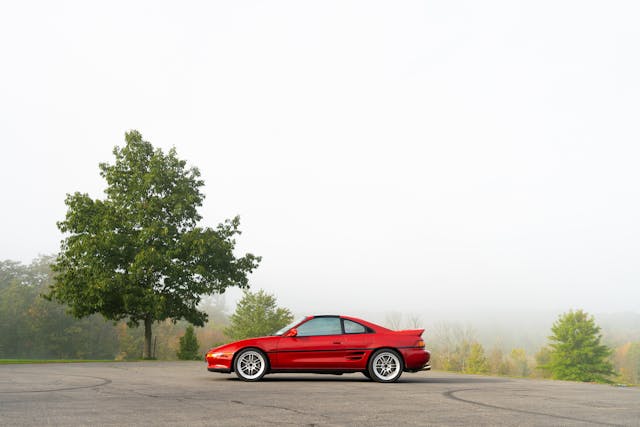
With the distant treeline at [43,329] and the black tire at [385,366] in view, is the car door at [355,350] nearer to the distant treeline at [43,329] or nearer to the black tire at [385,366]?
the black tire at [385,366]

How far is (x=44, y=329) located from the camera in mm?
67062

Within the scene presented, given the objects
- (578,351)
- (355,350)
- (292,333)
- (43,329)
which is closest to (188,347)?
(292,333)

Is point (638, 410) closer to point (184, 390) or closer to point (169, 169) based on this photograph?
point (184, 390)

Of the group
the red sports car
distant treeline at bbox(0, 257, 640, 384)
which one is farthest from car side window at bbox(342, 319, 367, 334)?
distant treeline at bbox(0, 257, 640, 384)

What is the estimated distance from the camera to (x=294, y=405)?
8.37 metres

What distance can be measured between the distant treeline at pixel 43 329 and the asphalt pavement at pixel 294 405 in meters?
55.8

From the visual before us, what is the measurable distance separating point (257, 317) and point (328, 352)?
53.8m

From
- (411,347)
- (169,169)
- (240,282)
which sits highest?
(169,169)

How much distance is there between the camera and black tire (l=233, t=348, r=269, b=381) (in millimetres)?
12742

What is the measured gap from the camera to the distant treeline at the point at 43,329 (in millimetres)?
67562

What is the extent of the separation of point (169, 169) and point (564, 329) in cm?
5278

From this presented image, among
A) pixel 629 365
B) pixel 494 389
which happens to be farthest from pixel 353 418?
pixel 629 365

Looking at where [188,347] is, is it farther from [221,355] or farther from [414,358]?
[414,358]

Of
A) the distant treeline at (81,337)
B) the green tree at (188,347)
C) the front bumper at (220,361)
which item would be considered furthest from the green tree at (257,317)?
the front bumper at (220,361)
